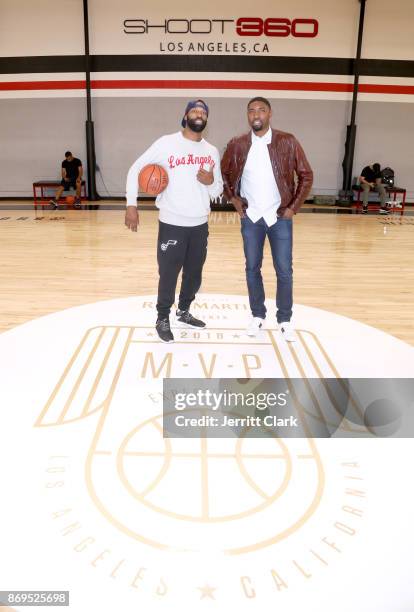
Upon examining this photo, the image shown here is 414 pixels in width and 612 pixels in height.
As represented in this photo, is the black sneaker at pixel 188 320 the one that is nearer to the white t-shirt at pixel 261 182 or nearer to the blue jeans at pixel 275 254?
the blue jeans at pixel 275 254

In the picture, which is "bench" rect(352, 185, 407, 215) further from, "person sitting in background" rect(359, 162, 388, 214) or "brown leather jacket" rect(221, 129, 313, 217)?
"brown leather jacket" rect(221, 129, 313, 217)

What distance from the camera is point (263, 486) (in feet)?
7.61

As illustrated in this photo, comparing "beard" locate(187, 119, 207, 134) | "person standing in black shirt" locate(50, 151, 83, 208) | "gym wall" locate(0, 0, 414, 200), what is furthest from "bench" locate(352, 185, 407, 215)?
"beard" locate(187, 119, 207, 134)

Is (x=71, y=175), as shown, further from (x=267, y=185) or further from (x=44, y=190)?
(x=267, y=185)

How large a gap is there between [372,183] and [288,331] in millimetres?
8641

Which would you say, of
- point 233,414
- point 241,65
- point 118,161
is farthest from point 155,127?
point 233,414

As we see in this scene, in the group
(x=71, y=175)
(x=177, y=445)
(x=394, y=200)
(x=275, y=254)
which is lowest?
(x=177, y=445)

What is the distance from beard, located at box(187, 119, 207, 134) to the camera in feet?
11.5

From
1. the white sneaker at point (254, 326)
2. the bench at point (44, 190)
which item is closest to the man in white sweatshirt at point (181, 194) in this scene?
the white sneaker at point (254, 326)

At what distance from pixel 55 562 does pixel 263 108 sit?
2.94 meters

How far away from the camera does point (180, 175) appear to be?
3.62 m

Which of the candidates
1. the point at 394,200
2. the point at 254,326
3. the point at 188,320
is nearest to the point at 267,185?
the point at 254,326

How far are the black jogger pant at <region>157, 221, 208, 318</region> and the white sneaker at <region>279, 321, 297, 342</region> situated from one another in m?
0.75

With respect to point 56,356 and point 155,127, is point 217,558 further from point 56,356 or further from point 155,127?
point 155,127
